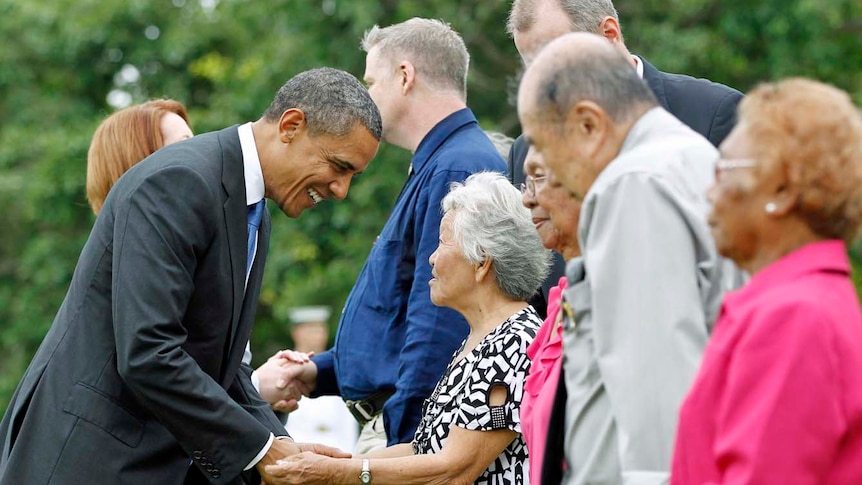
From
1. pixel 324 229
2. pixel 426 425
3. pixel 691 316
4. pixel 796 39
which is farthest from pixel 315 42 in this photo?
pixel 691 316

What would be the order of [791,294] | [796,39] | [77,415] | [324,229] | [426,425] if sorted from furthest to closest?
[324,229]
[796,39]
[426,425]
[77,415]
[791,294]

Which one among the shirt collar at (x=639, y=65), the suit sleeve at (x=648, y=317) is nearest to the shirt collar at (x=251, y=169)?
the shirt collar at (x=639, y=65)

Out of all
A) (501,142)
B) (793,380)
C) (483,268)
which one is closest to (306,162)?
(483,268)

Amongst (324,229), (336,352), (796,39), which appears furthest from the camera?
(324,229)

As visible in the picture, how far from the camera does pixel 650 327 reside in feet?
8.10

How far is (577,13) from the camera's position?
14.4 ft

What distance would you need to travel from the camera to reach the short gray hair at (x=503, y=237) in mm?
4129

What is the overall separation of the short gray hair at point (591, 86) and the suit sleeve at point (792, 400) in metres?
0.70

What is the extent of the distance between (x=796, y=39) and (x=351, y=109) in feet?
31.8

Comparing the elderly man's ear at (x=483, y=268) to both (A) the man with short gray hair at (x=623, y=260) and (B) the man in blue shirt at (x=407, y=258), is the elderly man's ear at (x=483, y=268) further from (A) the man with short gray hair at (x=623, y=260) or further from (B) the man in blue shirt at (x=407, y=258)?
(A) the man with short gray hair at (x=623, y=260)

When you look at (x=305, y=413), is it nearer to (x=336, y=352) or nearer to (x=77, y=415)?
(x=336, y=352)

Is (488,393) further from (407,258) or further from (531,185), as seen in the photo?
(407,258)

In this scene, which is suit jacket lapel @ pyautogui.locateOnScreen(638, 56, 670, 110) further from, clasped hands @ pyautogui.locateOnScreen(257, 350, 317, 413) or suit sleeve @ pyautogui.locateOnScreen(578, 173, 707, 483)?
clasped hands @ pyautogui.locateOnScreen(257, 350, 317, 413)

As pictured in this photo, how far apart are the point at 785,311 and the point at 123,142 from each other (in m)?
3.59
